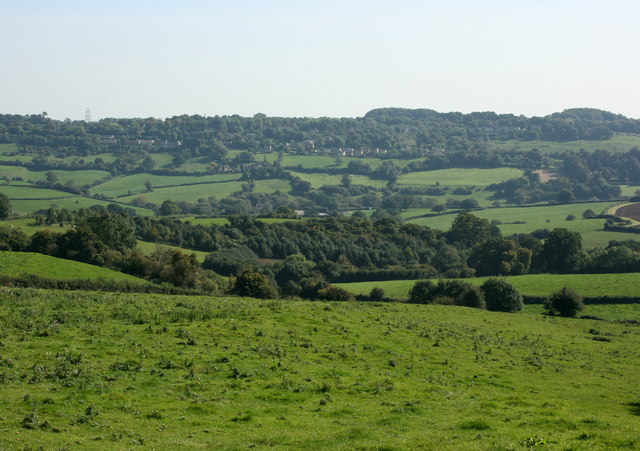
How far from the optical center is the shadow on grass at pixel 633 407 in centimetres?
2957

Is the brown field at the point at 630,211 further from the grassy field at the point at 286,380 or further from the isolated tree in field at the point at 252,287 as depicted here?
the grassy field at the point at 286,380

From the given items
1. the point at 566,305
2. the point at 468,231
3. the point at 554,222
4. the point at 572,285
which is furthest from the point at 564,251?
the point at 554,222

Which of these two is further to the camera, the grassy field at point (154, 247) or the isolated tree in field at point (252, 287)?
the grassy field at point (154, 247)

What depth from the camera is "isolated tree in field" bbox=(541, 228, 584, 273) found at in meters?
116

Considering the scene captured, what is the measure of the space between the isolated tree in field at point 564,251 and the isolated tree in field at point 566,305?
46113mm

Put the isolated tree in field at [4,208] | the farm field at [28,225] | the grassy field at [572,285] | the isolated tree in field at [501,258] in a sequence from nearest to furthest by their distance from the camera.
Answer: the grassy field at [572,285], the farm field at [28,225], the isolated tree in field at [501,258], the isolated tree in field at [4,208]

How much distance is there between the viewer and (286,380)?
29250mm

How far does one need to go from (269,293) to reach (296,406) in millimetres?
45162

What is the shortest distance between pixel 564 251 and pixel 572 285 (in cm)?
3286

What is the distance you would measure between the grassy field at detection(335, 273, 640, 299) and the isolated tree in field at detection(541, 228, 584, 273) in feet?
74.7

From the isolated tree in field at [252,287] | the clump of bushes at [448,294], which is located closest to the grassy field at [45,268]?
the isolated tree in field at [252,287]

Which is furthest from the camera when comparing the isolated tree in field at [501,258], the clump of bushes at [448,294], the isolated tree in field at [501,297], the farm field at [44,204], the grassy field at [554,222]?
A: the farm field at [44,204]

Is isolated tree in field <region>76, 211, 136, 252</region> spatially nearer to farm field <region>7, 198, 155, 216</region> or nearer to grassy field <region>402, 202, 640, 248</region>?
farm field <region>7, 198, 155, 216</region>

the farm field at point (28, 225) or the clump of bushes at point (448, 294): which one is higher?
the farm field at point (28, 225)
